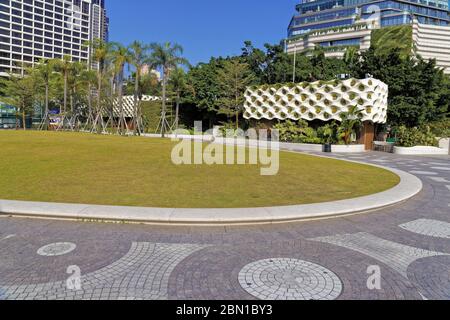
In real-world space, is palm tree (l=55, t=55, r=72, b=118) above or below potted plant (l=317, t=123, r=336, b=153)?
above

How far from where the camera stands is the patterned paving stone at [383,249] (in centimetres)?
495

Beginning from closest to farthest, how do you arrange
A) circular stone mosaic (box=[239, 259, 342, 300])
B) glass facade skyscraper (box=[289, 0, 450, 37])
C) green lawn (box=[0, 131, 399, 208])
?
circular stone mosaic (box=[239, 259, 342, 300]) → green lawn (box=[0, 131, 399, 208]) → glass facade skyscraper (box=[289, 0, 450, 37])

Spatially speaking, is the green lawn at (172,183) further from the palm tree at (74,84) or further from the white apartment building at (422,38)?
the white apartment building at (422,38)

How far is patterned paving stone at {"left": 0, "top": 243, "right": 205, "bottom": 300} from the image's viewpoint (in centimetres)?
377

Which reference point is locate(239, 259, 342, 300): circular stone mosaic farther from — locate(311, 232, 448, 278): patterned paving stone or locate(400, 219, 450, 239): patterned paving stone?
locate(400, 219, 450, 239): patterned paving stone

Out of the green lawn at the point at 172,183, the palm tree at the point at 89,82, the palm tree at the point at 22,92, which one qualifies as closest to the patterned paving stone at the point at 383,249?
the green lawn at the point at 172,183

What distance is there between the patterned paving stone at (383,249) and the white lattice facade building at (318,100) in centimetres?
2558

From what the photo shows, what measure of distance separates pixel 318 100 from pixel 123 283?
3103 cm

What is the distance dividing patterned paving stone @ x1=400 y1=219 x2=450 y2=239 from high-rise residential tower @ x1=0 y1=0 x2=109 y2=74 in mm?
116288

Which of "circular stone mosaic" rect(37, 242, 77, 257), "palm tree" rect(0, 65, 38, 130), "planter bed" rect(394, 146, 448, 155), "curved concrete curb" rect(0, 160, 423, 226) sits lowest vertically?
"circular stone mosaic" rect(37, 242, 77, 257)

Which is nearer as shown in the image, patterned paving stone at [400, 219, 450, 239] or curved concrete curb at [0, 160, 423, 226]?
patterned paving stone at [400, 219, 450, 239]

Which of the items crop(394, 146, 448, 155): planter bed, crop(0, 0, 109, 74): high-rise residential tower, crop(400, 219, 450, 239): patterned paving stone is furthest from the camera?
crop(0, 0, 109, 74): high-rise residential tower

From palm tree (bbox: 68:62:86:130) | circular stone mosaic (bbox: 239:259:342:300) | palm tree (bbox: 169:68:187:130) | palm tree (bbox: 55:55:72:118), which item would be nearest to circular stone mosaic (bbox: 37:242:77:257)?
circular stone mosaic (bbox: 239:259:342:300)
